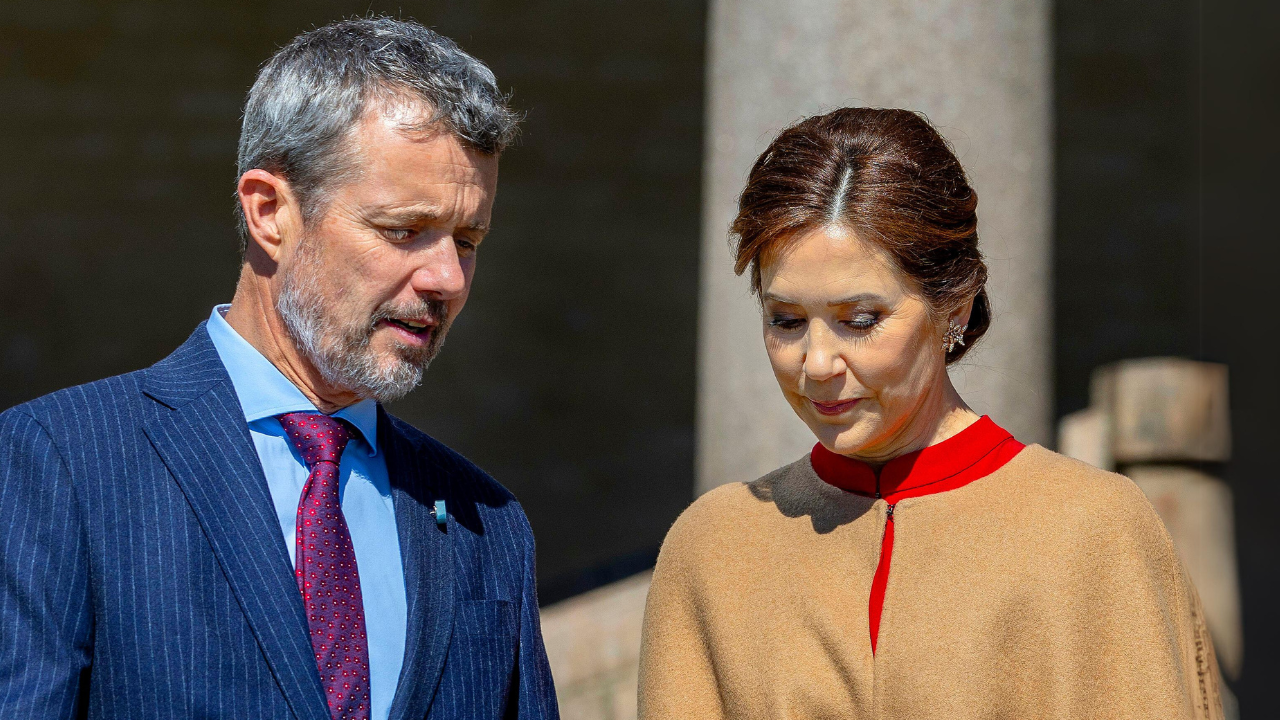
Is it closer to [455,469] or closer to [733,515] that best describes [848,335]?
[733,515]

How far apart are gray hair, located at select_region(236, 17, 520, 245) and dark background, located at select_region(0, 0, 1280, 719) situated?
19.3 ft

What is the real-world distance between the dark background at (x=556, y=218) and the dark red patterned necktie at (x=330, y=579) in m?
5.83

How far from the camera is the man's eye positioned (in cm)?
213

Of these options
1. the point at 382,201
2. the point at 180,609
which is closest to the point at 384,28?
the point at 382,201

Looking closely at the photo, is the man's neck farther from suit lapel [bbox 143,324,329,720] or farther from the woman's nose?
the woman's nose

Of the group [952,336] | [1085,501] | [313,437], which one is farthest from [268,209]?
[1085,501]

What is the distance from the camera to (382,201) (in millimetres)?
2100

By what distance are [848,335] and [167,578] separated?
1.05 metres

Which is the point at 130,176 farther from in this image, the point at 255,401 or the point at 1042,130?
the point at 255,401

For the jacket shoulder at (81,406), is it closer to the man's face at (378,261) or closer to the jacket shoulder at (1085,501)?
the man's face at (378,261)

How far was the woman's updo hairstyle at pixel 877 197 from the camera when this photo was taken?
6.87 ft

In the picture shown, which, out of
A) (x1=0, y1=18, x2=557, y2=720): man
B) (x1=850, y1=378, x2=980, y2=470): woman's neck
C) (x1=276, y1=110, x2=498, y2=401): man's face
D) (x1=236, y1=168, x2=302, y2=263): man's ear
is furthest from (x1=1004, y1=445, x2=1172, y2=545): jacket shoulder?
(x1=236, y1=168, x2=302, y2=263): man's ear

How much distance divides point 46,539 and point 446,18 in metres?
7.10

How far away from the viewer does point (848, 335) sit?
6.87 feet
